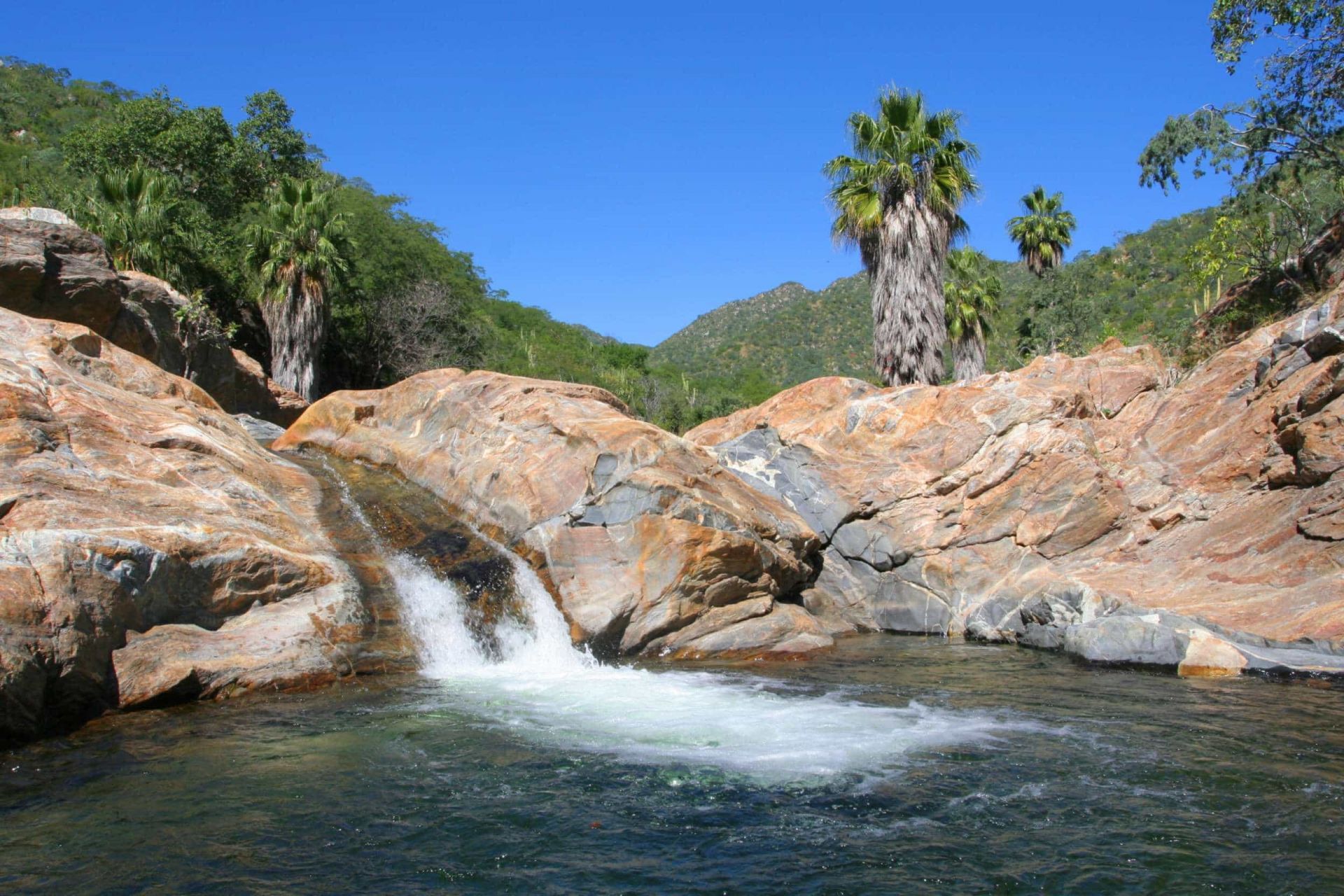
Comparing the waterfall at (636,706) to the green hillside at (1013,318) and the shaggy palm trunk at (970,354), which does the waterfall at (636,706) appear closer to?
the green hillside at (1013,318)

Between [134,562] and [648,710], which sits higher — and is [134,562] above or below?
above

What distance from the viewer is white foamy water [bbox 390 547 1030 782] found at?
25.6 ft

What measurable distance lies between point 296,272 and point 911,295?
17.0m

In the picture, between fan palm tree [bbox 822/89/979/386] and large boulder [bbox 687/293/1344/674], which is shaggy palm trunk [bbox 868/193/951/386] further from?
large boulder [bbox 687/293/1344/674]

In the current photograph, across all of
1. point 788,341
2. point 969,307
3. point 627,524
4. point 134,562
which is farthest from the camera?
point 788,341

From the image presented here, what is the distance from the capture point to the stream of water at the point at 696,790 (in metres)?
5.50

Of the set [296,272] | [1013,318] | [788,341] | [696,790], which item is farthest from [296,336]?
[788,341]

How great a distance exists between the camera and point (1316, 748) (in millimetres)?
7695

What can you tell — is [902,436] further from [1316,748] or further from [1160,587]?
[1316,748]

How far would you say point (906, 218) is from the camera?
22.3m

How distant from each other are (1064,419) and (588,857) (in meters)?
12.2

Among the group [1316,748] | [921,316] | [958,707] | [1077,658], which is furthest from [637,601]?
[921,316]

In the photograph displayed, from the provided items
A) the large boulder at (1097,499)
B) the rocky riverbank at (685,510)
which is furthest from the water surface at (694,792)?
the large boulder at (1097,499)

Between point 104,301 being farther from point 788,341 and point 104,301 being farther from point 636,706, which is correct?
point 788,341
